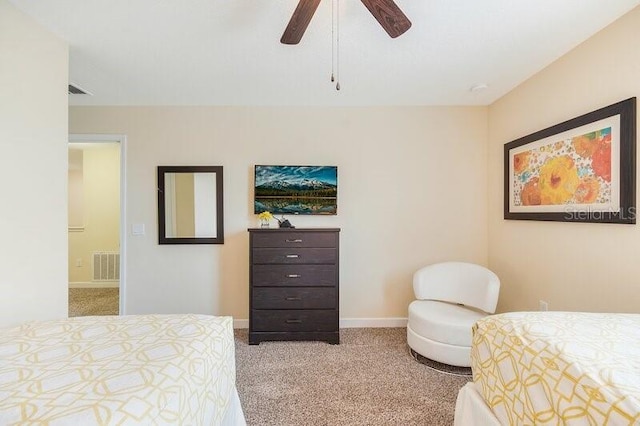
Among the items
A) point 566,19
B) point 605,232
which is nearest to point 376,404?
point 605,232

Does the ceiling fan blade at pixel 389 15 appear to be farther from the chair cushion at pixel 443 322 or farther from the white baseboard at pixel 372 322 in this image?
the white baseboard at pixel 372 322

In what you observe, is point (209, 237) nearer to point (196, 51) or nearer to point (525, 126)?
point (196, 51)

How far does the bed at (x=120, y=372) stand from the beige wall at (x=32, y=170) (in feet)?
2.14

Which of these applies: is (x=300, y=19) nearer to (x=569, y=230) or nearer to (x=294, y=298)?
(x=294, y=298)

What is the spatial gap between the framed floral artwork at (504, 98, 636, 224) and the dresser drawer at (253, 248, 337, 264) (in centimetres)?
186

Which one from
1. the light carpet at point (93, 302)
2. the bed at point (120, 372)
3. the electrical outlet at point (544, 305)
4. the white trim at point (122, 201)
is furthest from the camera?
the light carpet at point (93, 302)

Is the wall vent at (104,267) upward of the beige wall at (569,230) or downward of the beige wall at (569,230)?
downward

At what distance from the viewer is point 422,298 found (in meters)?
2.64

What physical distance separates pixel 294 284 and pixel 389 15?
86.9 inches

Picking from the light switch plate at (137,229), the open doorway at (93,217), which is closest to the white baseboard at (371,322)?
the light switch plate at (137,229)

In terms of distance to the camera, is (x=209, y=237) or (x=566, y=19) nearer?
(x=566, y=19)

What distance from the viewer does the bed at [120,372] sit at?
715mm

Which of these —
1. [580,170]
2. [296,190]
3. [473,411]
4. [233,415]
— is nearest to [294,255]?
[296,190]

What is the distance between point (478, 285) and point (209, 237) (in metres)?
2.80
